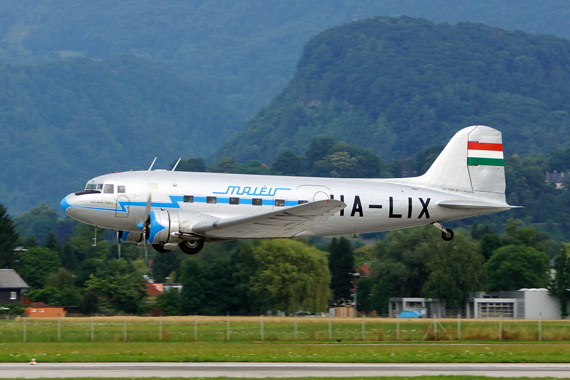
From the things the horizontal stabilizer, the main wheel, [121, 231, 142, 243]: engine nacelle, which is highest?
the horizontal stabilizer

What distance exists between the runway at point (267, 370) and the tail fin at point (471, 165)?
29.0ft

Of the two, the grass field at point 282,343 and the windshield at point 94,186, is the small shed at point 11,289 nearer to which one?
the grass field at point 282,343

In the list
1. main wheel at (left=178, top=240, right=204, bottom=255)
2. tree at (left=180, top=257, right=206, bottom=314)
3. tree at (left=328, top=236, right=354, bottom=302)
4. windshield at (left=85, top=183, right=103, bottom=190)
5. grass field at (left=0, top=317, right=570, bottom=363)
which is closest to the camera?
grass field at (left=0, top=317, right=570, bottom=363)

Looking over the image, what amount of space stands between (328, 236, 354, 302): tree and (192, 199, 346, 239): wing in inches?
1833

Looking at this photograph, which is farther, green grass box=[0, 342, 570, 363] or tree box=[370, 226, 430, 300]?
tree box=[370, 226, 430, 300]

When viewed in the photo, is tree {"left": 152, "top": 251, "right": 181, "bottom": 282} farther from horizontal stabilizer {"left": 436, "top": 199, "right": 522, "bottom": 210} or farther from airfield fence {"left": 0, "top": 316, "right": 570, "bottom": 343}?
horizontal stabilizer {"left": 436, "top": 199, "right": 522, "bottom": 210}

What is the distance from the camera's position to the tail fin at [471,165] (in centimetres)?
3306

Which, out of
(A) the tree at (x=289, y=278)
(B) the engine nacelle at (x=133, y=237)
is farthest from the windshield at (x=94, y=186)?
(A) the tree at (x=289, y=278)

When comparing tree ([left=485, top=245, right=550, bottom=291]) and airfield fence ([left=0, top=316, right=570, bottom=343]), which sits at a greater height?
tree ([left=485, top=245, right=550, bottom=291])

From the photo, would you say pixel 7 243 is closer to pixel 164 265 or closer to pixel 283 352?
pixel 164 265

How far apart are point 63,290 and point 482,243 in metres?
41.1

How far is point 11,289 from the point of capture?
7169 cm

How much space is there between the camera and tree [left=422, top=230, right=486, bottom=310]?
68.8m

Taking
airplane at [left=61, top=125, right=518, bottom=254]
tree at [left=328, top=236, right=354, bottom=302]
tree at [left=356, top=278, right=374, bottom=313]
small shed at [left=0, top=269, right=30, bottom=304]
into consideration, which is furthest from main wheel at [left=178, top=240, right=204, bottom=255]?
tree at [left=328, top=236, right=354, bottom=302]
